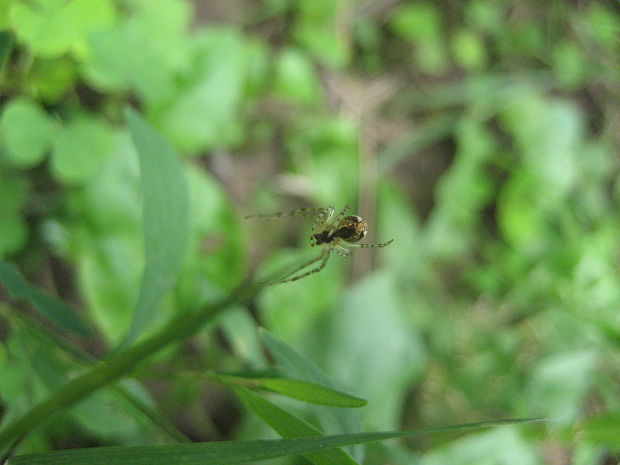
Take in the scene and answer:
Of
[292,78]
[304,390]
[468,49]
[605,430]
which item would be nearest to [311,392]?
[304,390]

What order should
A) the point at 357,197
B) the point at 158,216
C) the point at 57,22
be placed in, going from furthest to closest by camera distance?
1. the point at 357,197
2. the point at 57,22
3. the point at 158,216

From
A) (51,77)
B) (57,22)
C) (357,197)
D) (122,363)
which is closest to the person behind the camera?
(122,363)

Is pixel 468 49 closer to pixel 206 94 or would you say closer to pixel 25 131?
pixel 206 94

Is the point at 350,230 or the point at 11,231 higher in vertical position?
the point at 11,231

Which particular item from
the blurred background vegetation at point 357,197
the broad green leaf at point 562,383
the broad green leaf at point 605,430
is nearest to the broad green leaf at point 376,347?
the blurred background vegetation at point 357,197

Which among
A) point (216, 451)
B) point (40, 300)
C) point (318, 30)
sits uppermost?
point (318, 30)
